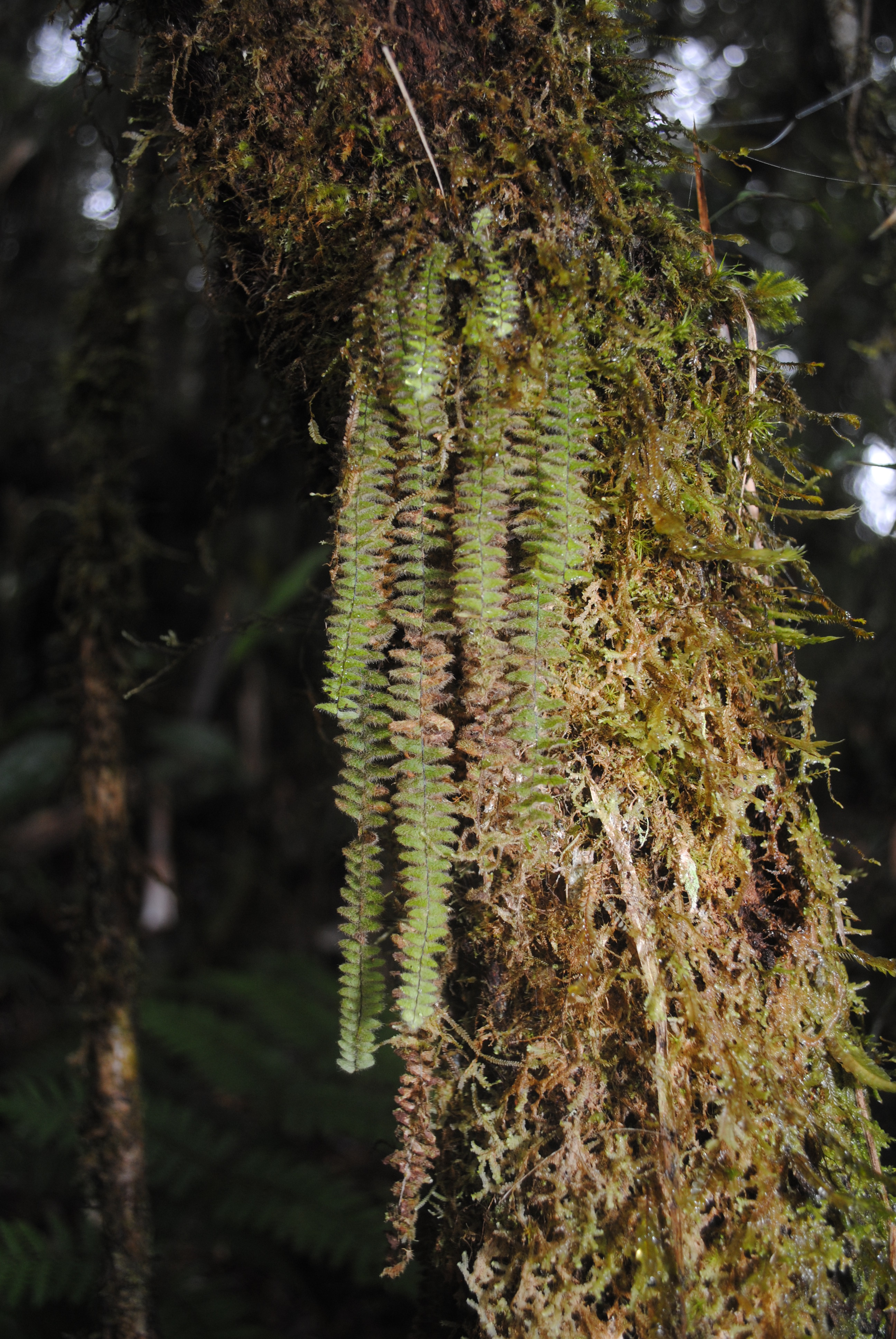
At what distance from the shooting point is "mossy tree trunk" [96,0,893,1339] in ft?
3.06

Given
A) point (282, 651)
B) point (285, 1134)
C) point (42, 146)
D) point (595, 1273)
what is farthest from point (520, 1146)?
point (42, 146)

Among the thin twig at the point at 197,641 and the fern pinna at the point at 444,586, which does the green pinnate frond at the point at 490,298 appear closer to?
the fern pinna at the point at 444,586

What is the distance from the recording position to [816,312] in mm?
4543

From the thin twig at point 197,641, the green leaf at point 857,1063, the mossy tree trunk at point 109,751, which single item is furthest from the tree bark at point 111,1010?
the green leaf at point 857,1063

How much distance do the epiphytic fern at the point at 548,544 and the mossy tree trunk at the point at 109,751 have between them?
1377mm

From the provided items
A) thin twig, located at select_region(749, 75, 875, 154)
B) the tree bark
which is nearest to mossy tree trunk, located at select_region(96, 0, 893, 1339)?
thin twig, located at select_region(749, 75, 875, 154)

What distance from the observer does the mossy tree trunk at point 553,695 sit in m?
0.93

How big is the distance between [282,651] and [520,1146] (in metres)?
5.97

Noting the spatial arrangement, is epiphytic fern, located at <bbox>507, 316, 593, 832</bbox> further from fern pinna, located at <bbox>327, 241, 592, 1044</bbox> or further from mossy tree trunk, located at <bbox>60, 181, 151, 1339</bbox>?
mossy tree trunk, located at <bbox>60, 181, 151, 1339</bbox>

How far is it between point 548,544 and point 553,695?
0.21 meters

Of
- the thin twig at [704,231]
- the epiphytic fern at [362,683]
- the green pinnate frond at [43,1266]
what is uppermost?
the thin twig at [704,231]

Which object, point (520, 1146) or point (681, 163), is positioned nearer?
point (520, 1146)

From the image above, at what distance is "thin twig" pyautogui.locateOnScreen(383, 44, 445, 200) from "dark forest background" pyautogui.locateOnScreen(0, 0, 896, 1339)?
1.17ft

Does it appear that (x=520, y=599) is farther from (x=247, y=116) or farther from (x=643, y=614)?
(x=247, y=116)
